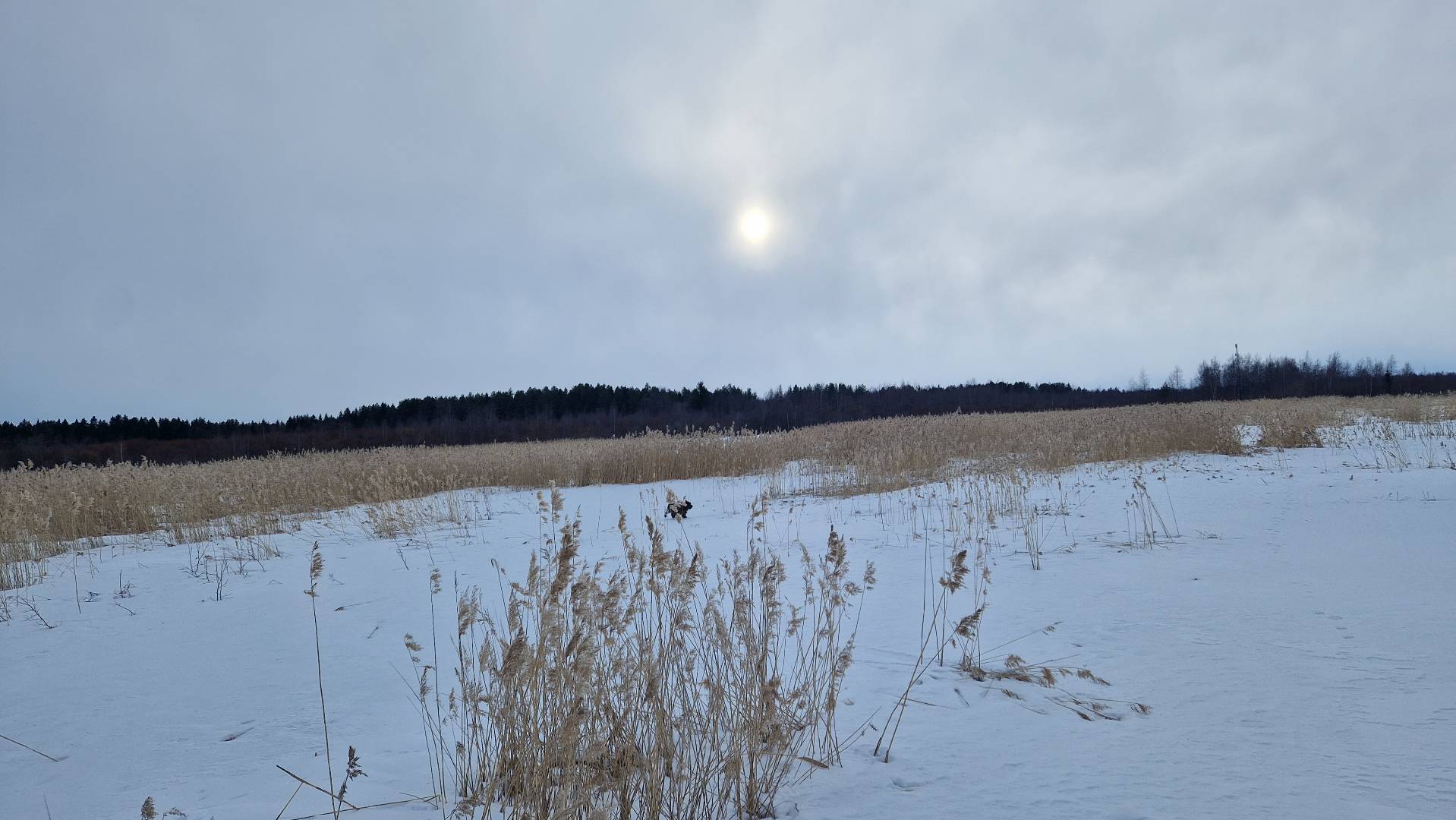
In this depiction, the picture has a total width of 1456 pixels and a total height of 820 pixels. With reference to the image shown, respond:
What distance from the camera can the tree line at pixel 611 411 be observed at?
156ft

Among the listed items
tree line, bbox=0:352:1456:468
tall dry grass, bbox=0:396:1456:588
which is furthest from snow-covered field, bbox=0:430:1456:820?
tree line, bbox=0:352:1456:468

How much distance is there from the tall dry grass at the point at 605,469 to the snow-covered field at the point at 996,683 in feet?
7.99

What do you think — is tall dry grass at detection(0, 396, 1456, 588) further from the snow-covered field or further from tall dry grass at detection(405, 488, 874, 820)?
tall dry grass at detection(405, 488, 874, 820)

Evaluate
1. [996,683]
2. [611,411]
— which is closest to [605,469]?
[996,683]

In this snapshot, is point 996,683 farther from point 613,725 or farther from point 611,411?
point 611,411

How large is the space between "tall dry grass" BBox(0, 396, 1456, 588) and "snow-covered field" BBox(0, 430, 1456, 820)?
7.99 feet

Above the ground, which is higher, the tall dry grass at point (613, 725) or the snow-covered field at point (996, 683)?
the tall dry grass at point (613, 725)

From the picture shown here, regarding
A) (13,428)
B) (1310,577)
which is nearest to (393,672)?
(1310,577)

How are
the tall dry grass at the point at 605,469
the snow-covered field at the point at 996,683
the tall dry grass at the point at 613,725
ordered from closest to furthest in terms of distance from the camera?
the tall dry grass at the point at 613,725
the snow-covered field at the point at 996,683
the tall dry grass at the point at 605,469

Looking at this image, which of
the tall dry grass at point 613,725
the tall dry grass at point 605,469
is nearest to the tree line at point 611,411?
the tall dry grass at point 605,469

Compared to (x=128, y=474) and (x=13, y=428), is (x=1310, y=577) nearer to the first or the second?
(x=128, y=474)

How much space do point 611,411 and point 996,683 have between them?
225 ft

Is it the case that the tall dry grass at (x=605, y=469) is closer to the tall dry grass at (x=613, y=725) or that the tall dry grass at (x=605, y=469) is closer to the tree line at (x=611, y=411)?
the tall dry grass at (x=613, y=725)

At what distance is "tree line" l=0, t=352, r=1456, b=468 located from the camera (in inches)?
1877
